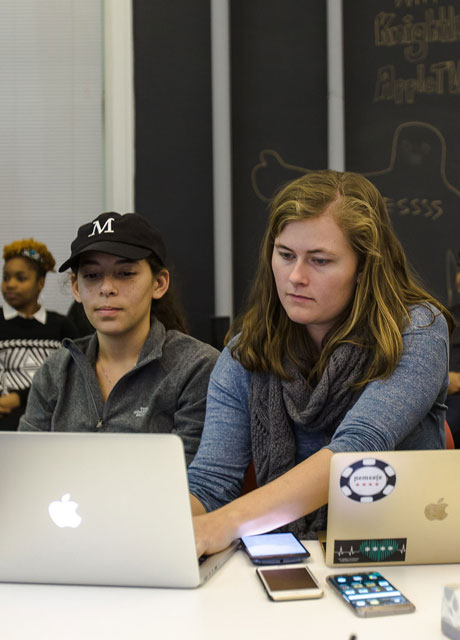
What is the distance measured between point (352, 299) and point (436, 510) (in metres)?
0.55

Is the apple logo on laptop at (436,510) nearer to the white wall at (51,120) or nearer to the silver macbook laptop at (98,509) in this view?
the silver macbook laptop at (98,509)

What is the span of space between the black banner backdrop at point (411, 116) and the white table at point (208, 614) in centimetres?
236

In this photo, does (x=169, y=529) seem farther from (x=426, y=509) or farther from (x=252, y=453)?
(x=252, y=453)

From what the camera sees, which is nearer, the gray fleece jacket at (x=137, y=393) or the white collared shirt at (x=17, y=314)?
the gray fleece jacket at (x=137, y=393)

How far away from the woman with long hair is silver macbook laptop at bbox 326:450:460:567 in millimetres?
249

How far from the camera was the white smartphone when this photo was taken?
0.93m

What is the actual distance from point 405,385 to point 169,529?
1.82 feet

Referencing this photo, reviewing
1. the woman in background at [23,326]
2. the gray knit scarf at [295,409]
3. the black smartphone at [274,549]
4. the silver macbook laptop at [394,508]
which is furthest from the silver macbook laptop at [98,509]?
the woman in background at [23,326]

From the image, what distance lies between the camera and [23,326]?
3010 millimetres

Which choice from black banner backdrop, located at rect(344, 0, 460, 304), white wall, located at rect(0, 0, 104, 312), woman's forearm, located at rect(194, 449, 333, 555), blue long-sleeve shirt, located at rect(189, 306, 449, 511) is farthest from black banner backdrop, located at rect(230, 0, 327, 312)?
woman's forearm, located at rect(194, 449, 333, 555)

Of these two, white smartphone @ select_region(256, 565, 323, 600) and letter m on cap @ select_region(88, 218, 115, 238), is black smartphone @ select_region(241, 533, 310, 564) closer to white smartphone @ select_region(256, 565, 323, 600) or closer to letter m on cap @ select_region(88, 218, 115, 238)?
white smartphone @ select_region(256, 565, 323, 600)

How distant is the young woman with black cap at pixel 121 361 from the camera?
1.71 meters

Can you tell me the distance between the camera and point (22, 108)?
3.44m

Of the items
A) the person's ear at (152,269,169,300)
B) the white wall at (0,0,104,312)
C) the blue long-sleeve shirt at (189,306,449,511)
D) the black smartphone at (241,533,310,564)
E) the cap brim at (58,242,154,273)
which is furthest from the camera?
the white wall at (0,0,104,312)
